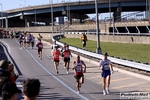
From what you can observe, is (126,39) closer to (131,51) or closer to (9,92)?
(131,51)

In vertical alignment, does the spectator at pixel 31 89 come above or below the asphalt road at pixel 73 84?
above

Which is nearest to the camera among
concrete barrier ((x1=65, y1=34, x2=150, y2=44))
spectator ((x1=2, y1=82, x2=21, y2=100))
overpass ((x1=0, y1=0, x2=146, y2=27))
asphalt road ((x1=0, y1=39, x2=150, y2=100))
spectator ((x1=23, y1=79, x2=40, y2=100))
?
spectator ((x1=2, y1=82, x2=21, y2=100))

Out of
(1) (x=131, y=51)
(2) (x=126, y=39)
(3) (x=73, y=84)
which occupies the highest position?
(2) (x=126, y=39)

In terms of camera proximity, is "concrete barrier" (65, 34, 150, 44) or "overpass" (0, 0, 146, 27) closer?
"concrete barrier" (65, 34, 150, 44)

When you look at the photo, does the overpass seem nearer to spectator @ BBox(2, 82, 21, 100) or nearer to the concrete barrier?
the concrete barrier

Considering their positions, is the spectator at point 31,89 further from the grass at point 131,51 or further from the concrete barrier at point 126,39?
the concrete barrier at point 126,39

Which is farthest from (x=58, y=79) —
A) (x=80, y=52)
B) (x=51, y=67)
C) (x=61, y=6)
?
(x=61, y=6)

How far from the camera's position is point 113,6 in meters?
112

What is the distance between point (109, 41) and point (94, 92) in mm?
39864

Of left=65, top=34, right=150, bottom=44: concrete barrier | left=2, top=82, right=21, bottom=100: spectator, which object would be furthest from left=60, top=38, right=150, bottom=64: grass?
left=2, top=82, right=21, bottom=100: spectator

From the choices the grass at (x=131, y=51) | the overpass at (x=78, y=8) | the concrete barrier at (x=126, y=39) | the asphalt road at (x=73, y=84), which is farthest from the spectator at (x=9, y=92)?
the overpass at (x=78, y=8)

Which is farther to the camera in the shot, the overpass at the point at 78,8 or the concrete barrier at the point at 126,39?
the overpass at the point at 78,8

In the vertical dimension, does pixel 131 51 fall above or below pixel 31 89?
below

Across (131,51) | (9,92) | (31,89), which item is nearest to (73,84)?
(31,89)
